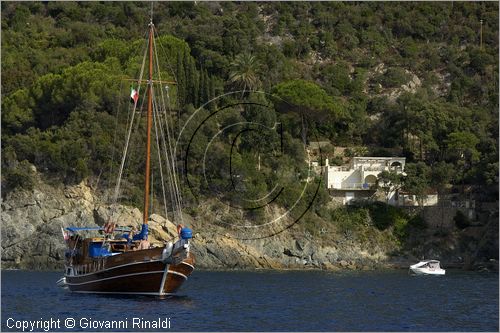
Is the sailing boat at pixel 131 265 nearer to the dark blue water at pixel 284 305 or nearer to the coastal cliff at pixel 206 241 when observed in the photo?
the dark blue water at pixel 284 305

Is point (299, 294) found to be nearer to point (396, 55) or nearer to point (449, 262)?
point (449, 262)

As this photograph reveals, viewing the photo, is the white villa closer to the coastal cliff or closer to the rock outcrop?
the coastal cliff

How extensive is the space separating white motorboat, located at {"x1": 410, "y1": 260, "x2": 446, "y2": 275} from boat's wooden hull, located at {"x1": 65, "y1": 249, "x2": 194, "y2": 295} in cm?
3602

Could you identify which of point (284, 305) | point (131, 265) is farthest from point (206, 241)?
point (131, 265)

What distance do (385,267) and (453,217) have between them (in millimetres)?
9265

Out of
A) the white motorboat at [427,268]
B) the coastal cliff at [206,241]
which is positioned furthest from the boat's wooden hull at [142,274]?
the white motorboat at [427,268]

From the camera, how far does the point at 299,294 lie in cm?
6775

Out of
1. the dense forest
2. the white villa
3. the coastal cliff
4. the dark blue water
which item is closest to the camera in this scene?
the dark blue water

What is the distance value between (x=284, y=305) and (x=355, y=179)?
5003cm

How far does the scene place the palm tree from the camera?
116875 mm

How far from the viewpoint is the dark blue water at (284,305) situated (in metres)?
51.4

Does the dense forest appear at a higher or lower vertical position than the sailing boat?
higher
